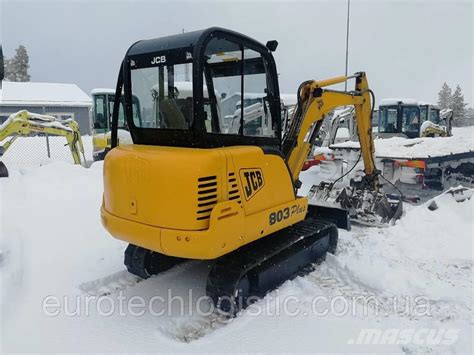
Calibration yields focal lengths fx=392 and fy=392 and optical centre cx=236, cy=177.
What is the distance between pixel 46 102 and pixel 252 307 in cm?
2893

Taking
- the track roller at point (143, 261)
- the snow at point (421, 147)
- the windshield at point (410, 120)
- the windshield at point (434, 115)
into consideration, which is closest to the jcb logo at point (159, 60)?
the track roller at point (143, 261)

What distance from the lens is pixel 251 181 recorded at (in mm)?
3473

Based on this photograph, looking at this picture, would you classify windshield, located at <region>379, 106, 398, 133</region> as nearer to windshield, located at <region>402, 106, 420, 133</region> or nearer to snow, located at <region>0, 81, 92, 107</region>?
windshield, located at <region>402, 106, 420, 133</region>

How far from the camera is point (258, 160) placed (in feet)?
11.8

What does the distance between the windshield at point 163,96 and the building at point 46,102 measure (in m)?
27.2

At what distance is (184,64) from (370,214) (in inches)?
155

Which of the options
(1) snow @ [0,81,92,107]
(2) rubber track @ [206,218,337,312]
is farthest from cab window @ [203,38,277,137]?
(1) snow @ [0,81,92,107]

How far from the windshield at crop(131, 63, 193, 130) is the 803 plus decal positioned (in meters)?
1.18

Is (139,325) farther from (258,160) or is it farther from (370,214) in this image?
(370,214)

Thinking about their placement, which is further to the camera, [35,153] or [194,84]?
[35,153]

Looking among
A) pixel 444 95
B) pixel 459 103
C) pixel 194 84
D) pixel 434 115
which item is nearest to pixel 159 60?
pixel 194 84

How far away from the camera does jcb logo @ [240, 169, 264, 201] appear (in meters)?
3.38

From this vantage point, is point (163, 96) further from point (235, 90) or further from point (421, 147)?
point (421, 147)

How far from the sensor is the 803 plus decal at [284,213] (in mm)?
3719
